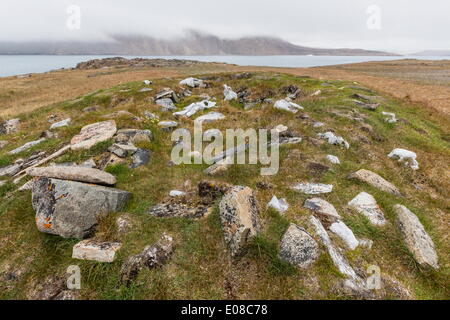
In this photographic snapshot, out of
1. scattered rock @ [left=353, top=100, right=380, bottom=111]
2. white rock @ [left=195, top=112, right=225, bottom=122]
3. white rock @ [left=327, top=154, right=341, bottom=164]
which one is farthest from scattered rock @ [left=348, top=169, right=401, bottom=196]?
scattered rock @ [left=353, top=100, right=380, bottom=111]

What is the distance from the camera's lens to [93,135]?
42.6 feet

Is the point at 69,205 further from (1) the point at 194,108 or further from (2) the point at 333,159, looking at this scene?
(1) the point at 194,108

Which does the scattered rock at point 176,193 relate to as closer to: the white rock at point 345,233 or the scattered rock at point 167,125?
the white rock at point 345,233

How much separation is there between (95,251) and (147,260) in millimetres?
1456

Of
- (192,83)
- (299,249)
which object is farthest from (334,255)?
(192,83)

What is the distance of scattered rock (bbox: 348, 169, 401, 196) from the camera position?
9391 millimetres

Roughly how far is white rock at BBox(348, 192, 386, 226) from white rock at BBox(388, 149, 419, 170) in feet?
17.1

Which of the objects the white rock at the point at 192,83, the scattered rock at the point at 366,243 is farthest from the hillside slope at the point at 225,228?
the white rock at the point at 192,83

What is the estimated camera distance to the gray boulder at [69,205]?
691 cm

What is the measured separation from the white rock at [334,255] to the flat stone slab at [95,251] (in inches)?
228

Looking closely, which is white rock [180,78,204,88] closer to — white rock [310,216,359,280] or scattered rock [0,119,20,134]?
scattered rock [0,119,20,134]

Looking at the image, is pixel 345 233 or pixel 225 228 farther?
pixel 345 233

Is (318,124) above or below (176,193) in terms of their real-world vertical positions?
above
